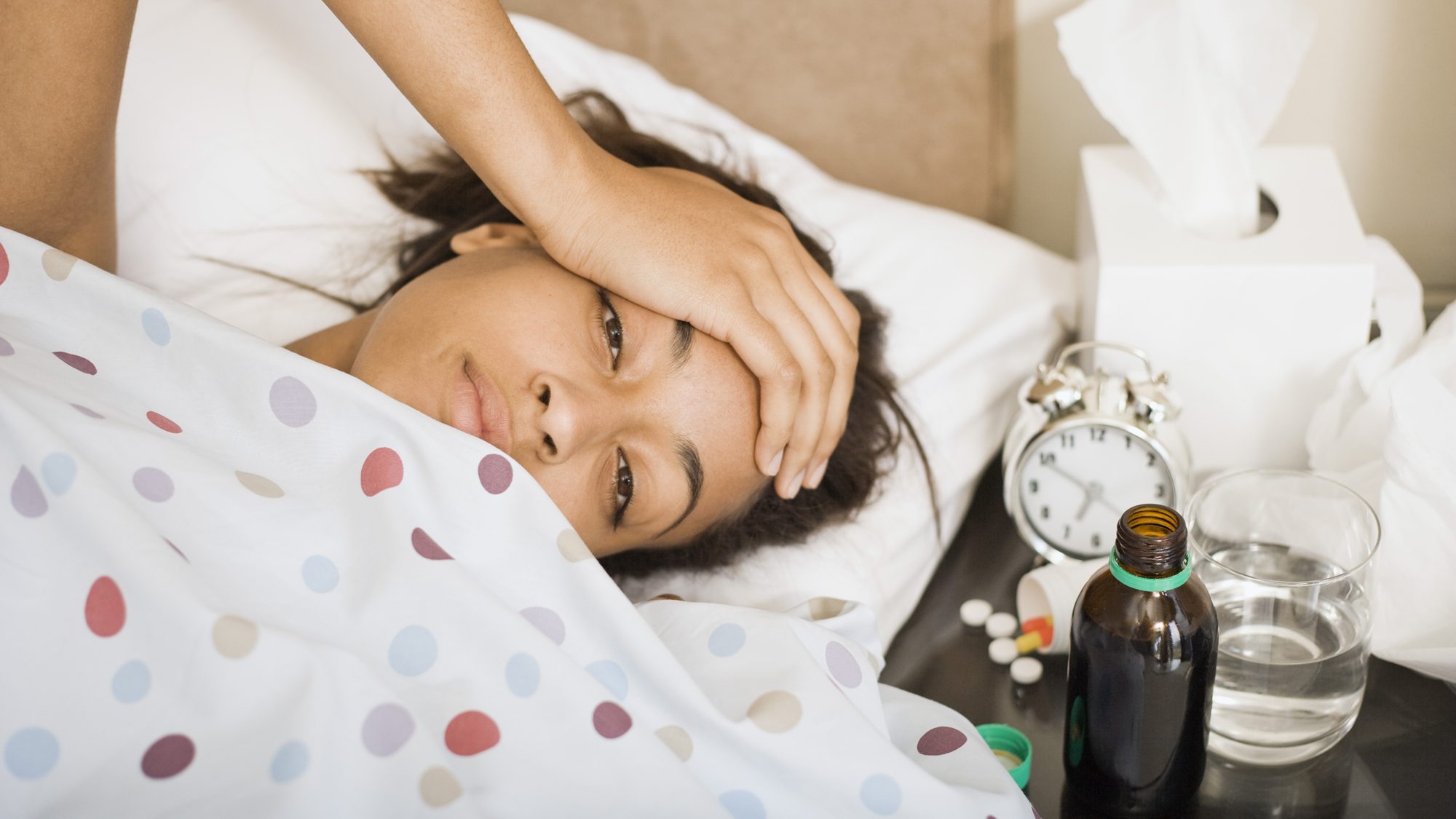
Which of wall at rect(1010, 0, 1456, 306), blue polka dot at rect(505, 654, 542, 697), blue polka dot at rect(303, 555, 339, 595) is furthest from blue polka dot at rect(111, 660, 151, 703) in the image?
wall at rect(1010, 0, 1456, 306)

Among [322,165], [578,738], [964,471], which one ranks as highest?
[322,165]

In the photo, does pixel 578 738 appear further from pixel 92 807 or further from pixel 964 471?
pixel 964 471

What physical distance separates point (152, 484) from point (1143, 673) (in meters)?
0.67

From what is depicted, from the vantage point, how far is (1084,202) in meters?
1.22

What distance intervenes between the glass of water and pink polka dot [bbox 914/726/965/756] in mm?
199

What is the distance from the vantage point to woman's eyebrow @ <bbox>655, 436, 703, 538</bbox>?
94 centimetres

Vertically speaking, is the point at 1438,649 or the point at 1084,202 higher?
the point at 1084,202

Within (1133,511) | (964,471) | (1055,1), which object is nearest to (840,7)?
(1055,1)

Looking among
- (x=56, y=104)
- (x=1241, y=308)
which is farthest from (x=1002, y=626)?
(x=56, y=104)

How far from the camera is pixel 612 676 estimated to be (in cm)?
77

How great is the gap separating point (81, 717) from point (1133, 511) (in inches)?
25.8

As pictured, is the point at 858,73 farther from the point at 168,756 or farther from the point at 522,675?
the point at 168,756

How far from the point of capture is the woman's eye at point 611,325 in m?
0.95

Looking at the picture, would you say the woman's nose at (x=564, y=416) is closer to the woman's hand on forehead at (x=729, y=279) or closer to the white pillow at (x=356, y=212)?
the woman's hand on forehead at (x=729, y=279)
